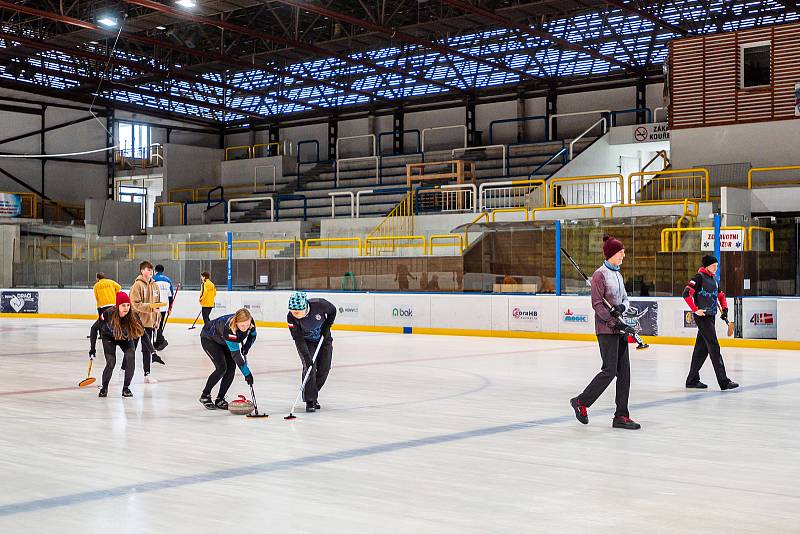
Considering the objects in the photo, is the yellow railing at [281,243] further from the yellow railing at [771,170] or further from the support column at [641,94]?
the support column at [641,94]

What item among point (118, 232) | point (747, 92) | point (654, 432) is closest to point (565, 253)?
point (747, 92)

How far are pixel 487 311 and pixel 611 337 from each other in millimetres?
14241

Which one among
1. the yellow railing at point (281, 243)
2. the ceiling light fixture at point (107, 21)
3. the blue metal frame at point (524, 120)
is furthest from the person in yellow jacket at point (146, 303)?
the blue metal frame at point (524, 120)

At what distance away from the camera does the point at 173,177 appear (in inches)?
1821

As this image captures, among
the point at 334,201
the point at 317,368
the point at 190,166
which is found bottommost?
the point at 317,368

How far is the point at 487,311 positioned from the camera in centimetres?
2330

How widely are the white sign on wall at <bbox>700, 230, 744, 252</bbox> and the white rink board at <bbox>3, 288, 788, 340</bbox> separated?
1.11 metres

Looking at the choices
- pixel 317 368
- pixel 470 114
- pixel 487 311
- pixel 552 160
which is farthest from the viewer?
pixel 470 114

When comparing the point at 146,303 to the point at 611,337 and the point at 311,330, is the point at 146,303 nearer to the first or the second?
the point at 311,330

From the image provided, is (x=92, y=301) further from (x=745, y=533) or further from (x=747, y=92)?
(x=745, y=533)

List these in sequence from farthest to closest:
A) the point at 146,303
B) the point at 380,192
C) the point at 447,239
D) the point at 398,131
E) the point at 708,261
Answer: the point at 398,131 → the point at 380,192 → the point at 447,239 → the point at 146,303 → the point at 708,261

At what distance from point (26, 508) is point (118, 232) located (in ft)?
131

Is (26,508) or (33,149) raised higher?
(33,149)

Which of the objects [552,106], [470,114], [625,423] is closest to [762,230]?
[625,423]
